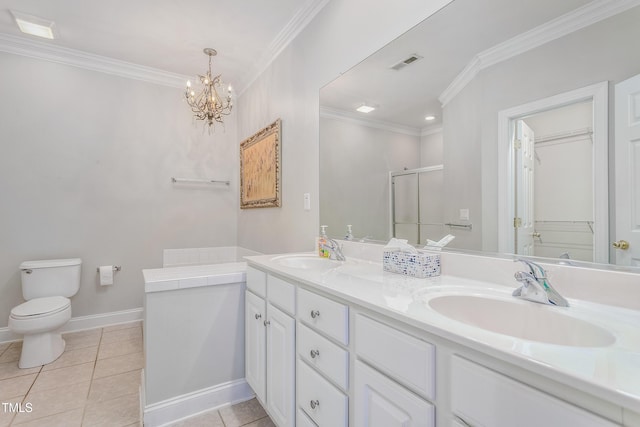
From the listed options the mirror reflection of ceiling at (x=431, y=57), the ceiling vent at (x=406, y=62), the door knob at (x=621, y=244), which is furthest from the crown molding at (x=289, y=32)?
the door knob at (x=621, y=244)

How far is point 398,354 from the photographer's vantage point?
0.79 metres

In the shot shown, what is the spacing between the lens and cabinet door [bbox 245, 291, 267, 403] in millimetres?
1574

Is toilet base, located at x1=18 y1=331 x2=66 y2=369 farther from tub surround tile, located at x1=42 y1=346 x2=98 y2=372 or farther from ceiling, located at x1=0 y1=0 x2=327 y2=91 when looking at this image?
ceiling, located at x1=0 y1=0 x2=327 y2=91

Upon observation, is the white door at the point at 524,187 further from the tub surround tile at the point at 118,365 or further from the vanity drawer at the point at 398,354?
the tub surround tile at the point at 118,365

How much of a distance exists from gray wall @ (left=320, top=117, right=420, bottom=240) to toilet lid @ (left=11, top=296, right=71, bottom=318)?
2.11 m

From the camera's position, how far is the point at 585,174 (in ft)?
2.96

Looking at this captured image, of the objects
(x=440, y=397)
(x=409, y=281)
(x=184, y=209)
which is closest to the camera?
(x=440, y=397)

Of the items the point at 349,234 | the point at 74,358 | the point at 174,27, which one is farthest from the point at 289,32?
the point at 74,358

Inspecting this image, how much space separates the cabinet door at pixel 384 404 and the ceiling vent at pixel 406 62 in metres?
1.33

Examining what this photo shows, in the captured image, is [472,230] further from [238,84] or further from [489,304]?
[238,84]

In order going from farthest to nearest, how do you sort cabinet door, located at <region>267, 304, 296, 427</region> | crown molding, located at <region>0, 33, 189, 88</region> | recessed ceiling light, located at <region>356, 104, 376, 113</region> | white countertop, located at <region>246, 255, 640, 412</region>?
crown molding, located at <region>0, 33, 189, 88</region>
recessed ceiling light, located at <region>356, 104, 376, 113</region>
cabinet door, located at <region>267, 304, 296, 427</region>
white countertop, located at <region>246, 255, 640, 412</region>

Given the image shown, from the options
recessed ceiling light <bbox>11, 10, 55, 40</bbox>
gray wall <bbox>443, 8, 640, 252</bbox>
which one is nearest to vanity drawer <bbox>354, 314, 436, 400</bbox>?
gray wall <bbox>443, 8, 640, 252</bbox>

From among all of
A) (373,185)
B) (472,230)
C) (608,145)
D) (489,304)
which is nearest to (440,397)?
(489,304)

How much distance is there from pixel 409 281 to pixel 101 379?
7.21 feet
